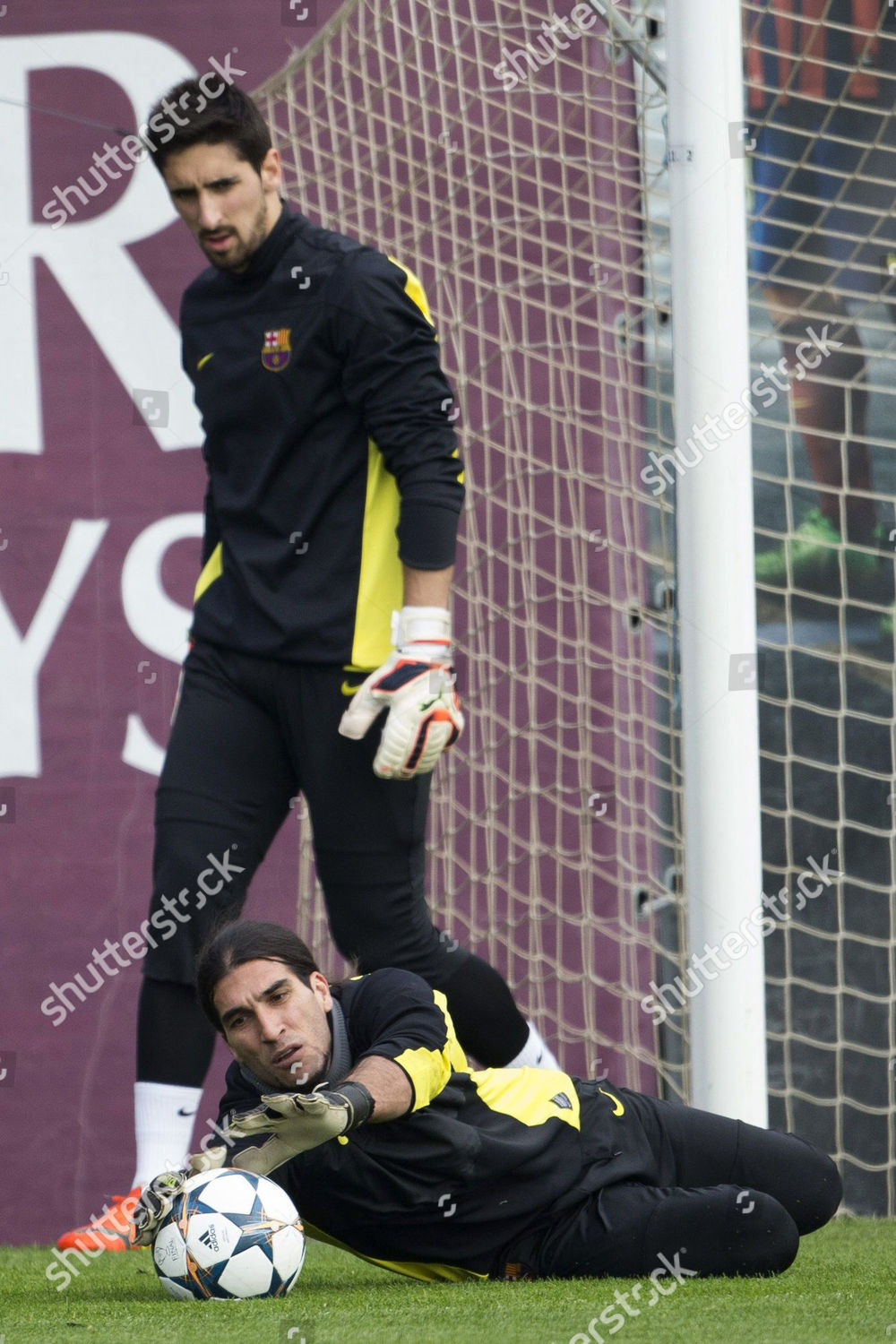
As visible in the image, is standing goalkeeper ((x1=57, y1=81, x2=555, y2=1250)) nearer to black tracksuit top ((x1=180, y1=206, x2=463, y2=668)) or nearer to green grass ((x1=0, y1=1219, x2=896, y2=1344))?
black tracksuit top ((x1=180, y1=206, x2=463, y2=668))

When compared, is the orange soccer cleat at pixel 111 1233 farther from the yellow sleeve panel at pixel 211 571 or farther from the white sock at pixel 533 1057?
the yellow sleeve panel at pixel 211 571

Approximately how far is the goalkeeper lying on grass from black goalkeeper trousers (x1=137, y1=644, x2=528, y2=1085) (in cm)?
30

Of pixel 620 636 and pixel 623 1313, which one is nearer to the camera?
pixel 623 1313

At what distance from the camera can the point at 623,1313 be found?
6.16 feet

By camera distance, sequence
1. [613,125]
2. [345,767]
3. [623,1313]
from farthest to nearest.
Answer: [613,125] → [345,767] → [623,1313]

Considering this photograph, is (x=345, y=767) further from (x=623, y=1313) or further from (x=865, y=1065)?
(x=865, y=1065)

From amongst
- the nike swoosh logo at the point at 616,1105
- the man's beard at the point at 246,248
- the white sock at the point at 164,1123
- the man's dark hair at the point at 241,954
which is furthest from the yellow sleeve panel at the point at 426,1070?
the man's beard at the point at 246,248

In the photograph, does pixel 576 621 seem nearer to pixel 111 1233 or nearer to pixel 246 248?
pixel 246 248

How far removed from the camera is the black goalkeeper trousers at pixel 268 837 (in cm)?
258

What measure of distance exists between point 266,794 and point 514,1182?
731 mm

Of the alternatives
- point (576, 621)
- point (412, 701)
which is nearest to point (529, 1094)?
point (412, 701)

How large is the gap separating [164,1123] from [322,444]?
1027 millimetres

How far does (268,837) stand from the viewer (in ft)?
8.84

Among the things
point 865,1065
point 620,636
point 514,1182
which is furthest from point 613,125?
point 514,1182
